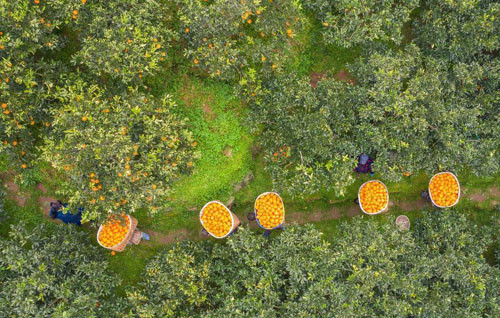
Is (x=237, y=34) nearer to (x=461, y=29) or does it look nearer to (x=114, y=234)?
(x=461, y=29)

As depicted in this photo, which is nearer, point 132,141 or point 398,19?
point 132,141

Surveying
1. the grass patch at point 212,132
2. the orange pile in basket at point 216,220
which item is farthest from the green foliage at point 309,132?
the orange pile in basket at point 216,220

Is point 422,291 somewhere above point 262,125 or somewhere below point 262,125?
below

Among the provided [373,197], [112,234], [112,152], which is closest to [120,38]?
[112,152]

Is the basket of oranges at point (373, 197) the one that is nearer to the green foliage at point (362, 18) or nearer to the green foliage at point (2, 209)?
the green foliage at point (362, 18)

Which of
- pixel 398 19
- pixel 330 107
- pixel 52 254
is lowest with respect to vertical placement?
pixel 52 254

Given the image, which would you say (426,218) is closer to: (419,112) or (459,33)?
(419,112)

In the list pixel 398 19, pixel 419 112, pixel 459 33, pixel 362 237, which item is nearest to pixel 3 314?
pixel 362 237
